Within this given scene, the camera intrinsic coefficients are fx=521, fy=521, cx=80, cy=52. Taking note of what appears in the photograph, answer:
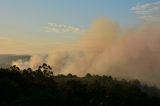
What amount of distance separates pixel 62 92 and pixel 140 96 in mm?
16131

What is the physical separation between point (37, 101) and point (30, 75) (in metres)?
29.9

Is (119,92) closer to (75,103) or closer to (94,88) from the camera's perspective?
(94,88)

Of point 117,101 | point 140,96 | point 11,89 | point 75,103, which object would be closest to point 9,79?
point 11,89

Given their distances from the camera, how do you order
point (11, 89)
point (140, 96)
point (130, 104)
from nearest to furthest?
point (11, 89) < point (130, 104) < point (140, 96)

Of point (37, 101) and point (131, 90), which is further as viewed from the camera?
point (131, 90)

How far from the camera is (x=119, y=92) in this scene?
321 ft

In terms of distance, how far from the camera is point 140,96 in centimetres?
10044

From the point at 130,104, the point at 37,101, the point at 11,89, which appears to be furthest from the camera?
the point at 130,104

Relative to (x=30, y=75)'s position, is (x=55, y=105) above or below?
below

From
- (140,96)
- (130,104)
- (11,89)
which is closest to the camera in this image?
(11,89)

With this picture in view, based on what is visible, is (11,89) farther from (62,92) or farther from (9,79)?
(62,92)

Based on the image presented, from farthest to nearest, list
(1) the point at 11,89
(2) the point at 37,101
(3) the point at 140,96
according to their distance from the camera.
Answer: (3) the point at 140,96 < (1) the point at 11,89 < (2) the point at 37,101

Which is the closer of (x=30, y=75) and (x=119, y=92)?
(x=119, y=92)

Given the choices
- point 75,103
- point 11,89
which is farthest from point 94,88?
point 11,89
